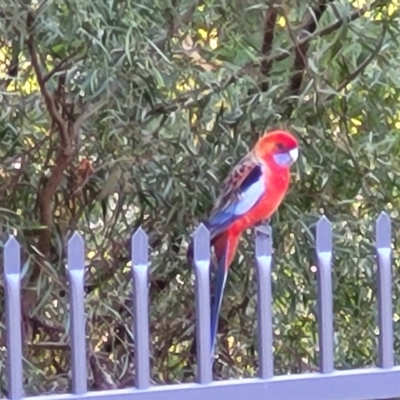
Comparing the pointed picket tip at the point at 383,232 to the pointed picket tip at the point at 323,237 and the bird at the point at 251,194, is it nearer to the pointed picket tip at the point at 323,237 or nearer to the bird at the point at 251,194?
the pointed picket tip at the point at 323,237

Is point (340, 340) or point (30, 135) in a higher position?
A: point (30, 135)

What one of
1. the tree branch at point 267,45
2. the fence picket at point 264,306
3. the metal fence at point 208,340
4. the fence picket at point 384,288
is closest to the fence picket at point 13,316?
the metal fence at point 208,340

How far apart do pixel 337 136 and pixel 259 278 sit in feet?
2.51

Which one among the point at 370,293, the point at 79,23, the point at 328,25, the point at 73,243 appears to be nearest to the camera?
the point at 73,243

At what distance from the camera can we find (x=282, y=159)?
6.34 feet

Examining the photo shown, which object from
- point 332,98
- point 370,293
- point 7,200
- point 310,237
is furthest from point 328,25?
point 7,200

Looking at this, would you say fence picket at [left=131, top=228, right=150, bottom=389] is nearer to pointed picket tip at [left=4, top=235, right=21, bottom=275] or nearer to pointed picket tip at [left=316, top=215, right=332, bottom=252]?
pointed picket tip at [left=4, top=235, right=21, bottom=275]

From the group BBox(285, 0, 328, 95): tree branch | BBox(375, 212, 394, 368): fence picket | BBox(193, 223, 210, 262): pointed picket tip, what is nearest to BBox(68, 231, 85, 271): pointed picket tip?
BBox(193, 223, 210, 262): pointed picket tip

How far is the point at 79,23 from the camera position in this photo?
77.9 inches

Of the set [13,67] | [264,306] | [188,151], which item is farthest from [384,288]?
[13,67]

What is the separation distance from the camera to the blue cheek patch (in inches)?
75.9

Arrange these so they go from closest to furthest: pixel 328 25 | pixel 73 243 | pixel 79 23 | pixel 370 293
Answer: pixel 73 243, pixel 79 23, pixel 328 25, pixel 370 293

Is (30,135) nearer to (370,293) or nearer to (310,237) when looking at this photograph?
(310,237)

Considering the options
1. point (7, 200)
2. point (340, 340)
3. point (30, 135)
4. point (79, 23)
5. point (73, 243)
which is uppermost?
point (79, 23)
